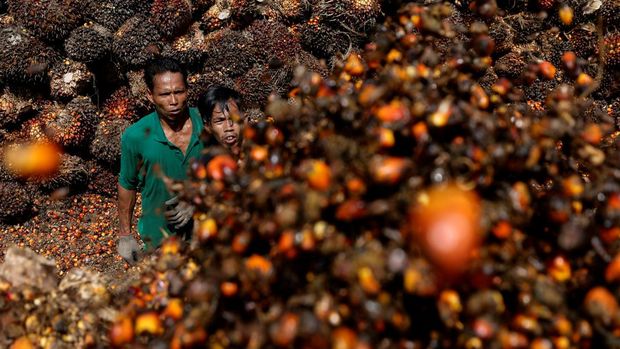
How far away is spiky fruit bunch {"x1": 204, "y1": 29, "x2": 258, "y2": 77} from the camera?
3998mm

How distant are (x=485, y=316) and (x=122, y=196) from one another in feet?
8.04

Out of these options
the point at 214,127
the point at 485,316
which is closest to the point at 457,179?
the point at 485,316

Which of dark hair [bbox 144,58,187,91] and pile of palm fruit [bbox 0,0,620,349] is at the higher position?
pile of palm fruit [bbox 0,0,620,349]

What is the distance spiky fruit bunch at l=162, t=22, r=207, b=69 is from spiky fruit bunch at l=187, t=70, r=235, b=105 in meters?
0.16

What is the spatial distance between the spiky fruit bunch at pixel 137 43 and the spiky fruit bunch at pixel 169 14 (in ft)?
0.22

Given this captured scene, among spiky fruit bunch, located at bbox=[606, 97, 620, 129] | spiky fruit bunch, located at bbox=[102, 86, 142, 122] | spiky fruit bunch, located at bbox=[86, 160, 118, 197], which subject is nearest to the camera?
spiky fruit bunch, located at bbox=[606, 97, 620, 129]

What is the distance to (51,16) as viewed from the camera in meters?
3.99

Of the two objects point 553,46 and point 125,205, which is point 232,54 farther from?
point 553,46

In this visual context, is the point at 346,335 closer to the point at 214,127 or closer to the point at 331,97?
the point at 331,97

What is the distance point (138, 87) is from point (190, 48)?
56 cm

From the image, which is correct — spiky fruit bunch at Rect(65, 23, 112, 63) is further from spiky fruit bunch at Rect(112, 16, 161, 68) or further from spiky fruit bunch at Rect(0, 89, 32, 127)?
spiky fruit bunch at Rect(0, 89, 32, 127)

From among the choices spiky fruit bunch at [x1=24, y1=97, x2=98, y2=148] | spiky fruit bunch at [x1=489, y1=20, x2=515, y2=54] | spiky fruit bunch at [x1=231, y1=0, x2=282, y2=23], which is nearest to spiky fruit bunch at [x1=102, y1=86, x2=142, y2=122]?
spiky fruit bunch at [x1=24, y1=97, x2=98, y2=148]

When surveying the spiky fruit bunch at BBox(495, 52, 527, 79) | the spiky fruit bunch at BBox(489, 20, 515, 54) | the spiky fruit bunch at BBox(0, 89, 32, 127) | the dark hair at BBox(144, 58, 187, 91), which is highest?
the dark hair at BBox(144, 58, 187, 91)

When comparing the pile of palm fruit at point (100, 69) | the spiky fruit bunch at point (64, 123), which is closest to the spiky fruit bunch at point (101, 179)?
the pile of palm fruit at point (100, 69)
